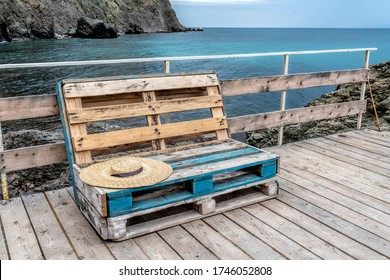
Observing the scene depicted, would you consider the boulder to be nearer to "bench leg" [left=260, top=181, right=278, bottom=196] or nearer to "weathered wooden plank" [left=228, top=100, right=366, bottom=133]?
"weathered wooden plank" [left=228, top=100, right=366, bottom=133]

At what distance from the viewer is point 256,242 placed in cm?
318

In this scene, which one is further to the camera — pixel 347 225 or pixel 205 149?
pixel 205 149

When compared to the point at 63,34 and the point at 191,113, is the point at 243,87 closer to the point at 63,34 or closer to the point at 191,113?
the point at 191,113

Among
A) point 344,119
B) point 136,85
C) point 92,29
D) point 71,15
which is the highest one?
point 71,15

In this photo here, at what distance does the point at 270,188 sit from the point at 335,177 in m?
1.04

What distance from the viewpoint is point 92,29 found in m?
78.6

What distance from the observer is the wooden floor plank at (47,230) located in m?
3.01

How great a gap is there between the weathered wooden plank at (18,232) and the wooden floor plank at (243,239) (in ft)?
4.41

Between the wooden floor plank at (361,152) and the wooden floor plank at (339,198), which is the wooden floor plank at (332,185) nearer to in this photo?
the wooden floor plank at (339,198)

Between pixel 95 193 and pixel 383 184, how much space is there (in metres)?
2.95

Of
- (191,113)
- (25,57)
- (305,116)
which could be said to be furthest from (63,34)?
(305,116)

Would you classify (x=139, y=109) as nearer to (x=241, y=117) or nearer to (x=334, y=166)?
(x=241, y=117)

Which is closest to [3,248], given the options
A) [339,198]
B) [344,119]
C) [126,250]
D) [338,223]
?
[126,250]

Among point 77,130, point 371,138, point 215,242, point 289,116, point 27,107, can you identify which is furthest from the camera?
point 371,138
